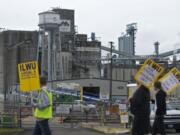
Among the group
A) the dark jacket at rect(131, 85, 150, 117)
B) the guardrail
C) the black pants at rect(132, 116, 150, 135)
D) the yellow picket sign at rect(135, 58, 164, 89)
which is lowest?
the guardrail

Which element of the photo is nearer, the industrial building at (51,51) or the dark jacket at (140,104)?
the dark jacket at (140,104)

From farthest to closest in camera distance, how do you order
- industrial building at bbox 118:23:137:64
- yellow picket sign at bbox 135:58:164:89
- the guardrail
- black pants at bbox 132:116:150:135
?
industrial building at bbox 118:23:137:64 → the guardrail → yellow picket sign at bbox 135:58:164:89 → black pants at bbox 132:116:150:135

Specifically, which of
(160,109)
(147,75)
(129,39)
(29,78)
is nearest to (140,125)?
(147,75)

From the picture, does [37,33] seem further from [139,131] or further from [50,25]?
[139,131]

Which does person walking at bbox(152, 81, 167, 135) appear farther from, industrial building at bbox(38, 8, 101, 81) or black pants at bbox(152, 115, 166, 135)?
industrial building at bbox(38, 8, 101, 81)

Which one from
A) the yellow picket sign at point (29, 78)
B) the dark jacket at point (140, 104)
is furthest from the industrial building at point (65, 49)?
the dark jacket at point (140, 104)

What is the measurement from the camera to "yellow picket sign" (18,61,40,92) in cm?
1695

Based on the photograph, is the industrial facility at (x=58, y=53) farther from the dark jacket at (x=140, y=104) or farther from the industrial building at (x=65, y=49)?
the dark jacket at (x=140, y=104)

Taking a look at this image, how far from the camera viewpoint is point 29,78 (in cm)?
1717

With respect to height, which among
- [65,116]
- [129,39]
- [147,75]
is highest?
[129,39]

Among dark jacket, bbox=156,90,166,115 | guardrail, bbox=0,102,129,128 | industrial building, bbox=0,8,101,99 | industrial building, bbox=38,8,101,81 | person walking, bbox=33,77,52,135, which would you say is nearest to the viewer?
person walking, bbox=33,77,52,135

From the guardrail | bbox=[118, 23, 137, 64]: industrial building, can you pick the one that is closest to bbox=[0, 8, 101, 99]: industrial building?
bbox=[118, 23, 137, 64]: industrial building

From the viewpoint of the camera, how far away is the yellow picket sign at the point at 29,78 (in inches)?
667

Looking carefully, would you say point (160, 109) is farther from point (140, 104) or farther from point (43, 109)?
point (43, 109)
